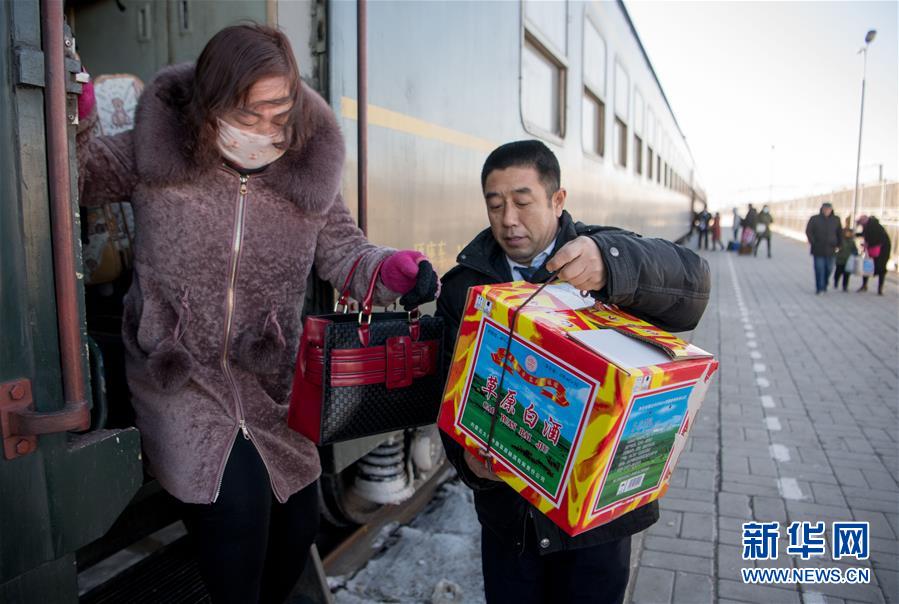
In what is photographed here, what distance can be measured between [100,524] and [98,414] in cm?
29

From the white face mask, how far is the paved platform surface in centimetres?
214

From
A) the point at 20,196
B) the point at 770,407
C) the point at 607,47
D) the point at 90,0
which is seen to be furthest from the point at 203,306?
the point at 607,47

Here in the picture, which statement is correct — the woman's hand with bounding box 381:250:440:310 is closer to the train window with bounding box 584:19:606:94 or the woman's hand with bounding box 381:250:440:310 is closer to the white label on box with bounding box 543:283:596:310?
the white label on box with bounding box 543:283:596:310

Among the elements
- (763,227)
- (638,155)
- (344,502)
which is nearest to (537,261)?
(344,502)

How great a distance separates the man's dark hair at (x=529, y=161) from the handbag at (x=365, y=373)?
0.43 metres

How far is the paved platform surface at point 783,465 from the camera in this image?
110 inches

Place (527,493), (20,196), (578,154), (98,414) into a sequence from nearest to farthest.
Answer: (20,196), (527,493), (98,414), (578,154)

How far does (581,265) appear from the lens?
140cm

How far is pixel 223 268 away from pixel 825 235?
480 inches

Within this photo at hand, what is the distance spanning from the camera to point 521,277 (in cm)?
176

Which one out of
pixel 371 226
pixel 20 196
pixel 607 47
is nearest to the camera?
pixel 20 196

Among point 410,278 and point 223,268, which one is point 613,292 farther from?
point 223,268

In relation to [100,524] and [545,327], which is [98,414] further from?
[545,327]

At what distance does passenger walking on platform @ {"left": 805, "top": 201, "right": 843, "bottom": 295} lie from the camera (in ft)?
37.8
